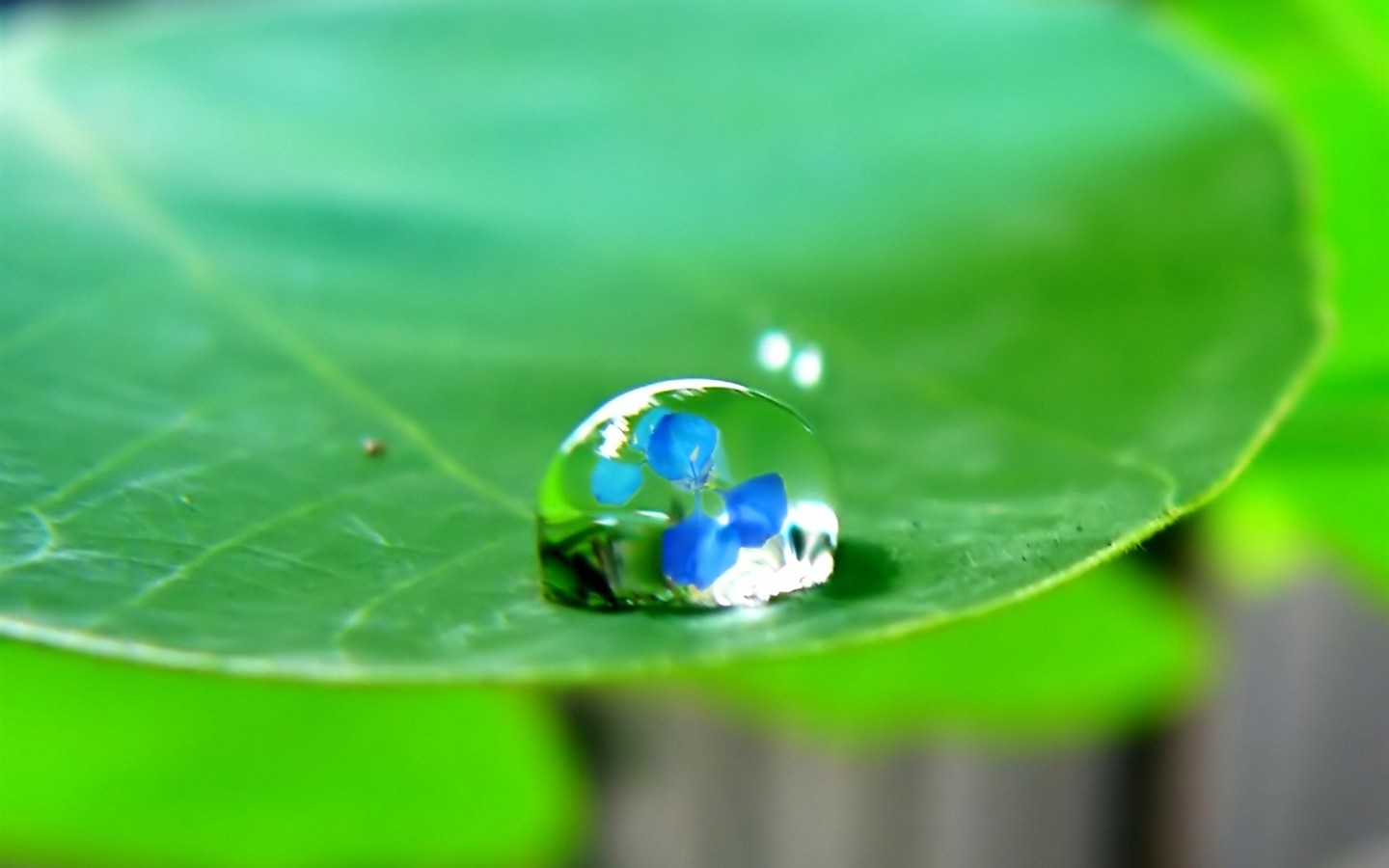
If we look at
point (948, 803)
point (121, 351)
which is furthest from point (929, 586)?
point (948, 803)

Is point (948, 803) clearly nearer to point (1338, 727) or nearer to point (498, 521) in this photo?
point (1338, 727)

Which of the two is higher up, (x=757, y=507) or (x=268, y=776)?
(x=757, y=507)

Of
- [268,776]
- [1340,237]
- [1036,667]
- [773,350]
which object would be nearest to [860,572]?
[773,350]

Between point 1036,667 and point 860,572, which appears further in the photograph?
point 1036,667

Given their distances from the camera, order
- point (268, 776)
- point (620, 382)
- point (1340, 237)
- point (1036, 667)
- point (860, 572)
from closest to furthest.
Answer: point (860, 572), point (620, 382), point (1340, 237), point (268, 776), point (1036, 667)

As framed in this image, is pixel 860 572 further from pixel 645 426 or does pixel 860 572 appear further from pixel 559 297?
pixel 559 297

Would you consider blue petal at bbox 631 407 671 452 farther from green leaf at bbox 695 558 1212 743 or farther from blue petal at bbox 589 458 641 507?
green leaf at bbox 695 558 1212 743

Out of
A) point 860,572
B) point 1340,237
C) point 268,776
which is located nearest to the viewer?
point 860,572

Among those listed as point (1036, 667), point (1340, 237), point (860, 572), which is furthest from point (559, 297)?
point (1036, 667)

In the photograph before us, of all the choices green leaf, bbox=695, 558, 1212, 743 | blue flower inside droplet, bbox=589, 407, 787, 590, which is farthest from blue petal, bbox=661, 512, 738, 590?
green leaf, bbox=695, 558, 1212, 743
